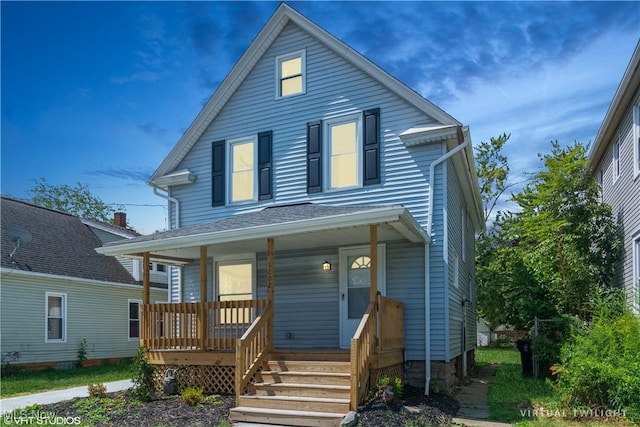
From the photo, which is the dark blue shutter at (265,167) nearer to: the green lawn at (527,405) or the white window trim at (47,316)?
the green lawn at (527,405)

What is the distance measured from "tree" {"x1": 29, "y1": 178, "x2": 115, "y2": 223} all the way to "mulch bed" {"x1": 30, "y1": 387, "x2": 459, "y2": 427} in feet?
101

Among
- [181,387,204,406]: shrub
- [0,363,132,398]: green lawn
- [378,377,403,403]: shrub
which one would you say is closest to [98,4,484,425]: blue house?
[378,377,403,403]: shrub

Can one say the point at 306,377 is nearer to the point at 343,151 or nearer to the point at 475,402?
the point at 475,402

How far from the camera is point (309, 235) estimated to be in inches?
389

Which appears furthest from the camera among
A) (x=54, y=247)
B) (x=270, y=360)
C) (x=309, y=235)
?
(x=54, y=247)

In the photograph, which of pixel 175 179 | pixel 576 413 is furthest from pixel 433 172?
pixel 175 179

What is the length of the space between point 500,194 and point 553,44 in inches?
741

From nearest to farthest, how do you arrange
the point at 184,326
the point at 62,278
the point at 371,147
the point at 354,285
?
the point at 184,326 < the point at 354,285 < the point at 371,147 < the point at 62,278

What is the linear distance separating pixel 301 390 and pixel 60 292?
470 inches

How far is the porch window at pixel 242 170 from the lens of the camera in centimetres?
1253

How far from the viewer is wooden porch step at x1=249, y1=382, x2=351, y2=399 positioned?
8.00 metres

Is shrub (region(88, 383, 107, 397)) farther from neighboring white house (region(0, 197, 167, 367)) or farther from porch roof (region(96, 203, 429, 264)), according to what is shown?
neighboring white house (region(0, 197, 167, 367))

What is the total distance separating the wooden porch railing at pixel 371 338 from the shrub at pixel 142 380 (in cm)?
391

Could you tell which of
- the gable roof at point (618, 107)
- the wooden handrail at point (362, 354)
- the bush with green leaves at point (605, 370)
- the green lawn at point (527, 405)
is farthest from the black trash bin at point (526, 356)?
the wooden handrail at point (362, 354)
